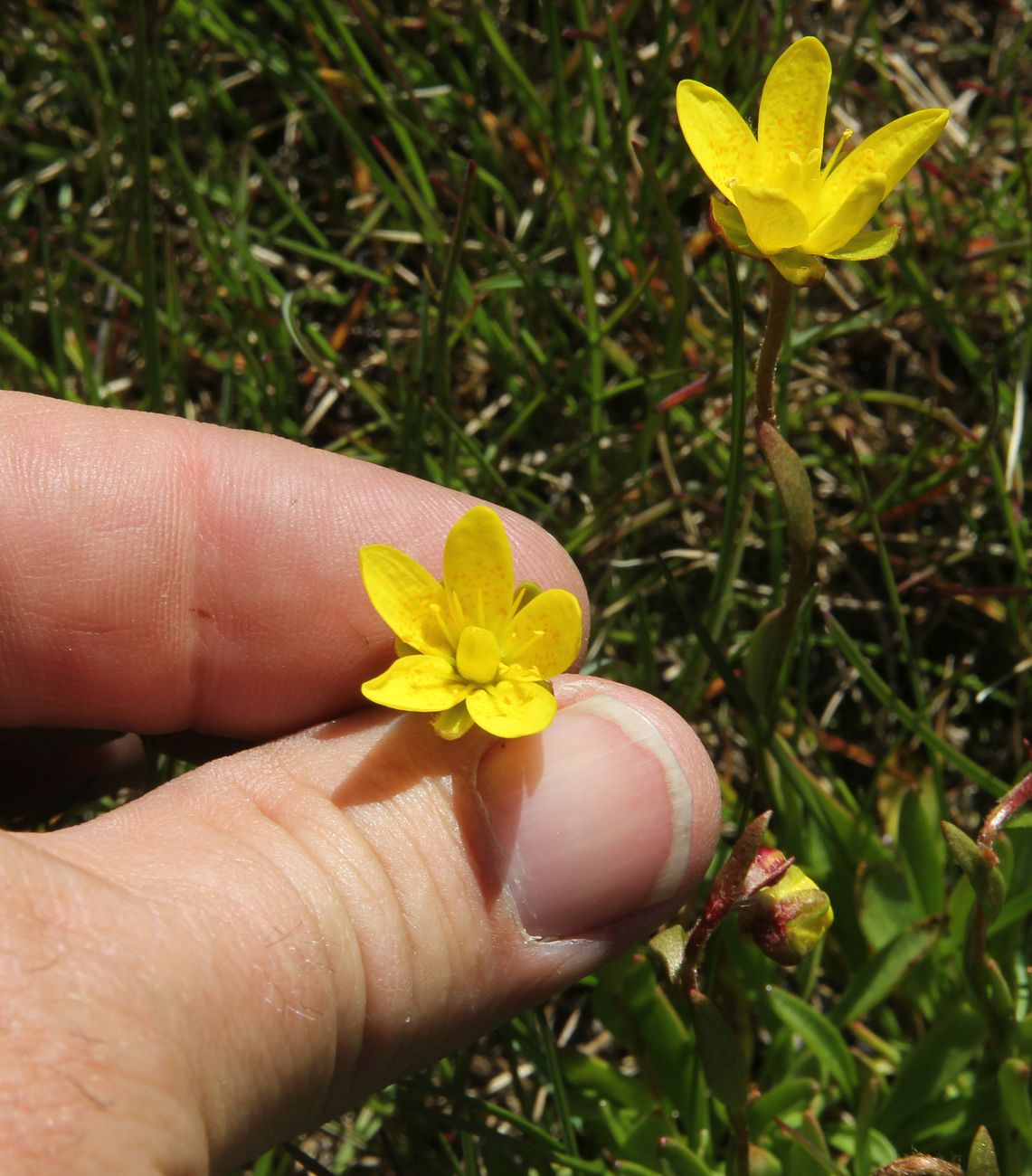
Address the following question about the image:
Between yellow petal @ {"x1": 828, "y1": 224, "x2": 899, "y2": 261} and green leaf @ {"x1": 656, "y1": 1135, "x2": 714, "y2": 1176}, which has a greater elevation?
yellow petal @ {"x1": 828, "y1": 224, "x2": 899, "y2": 261}

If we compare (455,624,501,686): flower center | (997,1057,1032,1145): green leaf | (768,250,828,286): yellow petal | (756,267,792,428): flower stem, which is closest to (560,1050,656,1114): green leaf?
Result: (997,1057,1032,1145): green leaf

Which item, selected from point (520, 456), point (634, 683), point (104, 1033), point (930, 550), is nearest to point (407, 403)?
point (520, 456)

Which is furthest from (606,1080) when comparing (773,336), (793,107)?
(793,107)

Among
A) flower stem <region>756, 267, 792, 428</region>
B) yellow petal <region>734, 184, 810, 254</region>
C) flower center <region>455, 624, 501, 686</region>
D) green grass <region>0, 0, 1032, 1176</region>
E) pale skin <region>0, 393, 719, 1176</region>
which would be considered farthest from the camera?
green grass <region>0, 0, 1032, 1176</region>

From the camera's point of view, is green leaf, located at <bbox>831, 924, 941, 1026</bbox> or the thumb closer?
the thumb

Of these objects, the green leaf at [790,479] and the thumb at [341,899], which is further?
the green leaf at [790,479]

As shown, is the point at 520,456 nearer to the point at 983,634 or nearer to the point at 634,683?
the point at 634,683

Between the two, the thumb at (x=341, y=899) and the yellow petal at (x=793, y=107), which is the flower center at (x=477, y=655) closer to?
the thumb at (x=341, y=899)

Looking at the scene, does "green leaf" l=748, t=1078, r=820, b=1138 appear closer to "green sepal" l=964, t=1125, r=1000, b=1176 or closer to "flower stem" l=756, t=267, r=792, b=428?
"green sepal" l=964, t=1125, r=1000, b=1176

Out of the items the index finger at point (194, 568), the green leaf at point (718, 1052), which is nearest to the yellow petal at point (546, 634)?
the index finger at point (194, 568)
